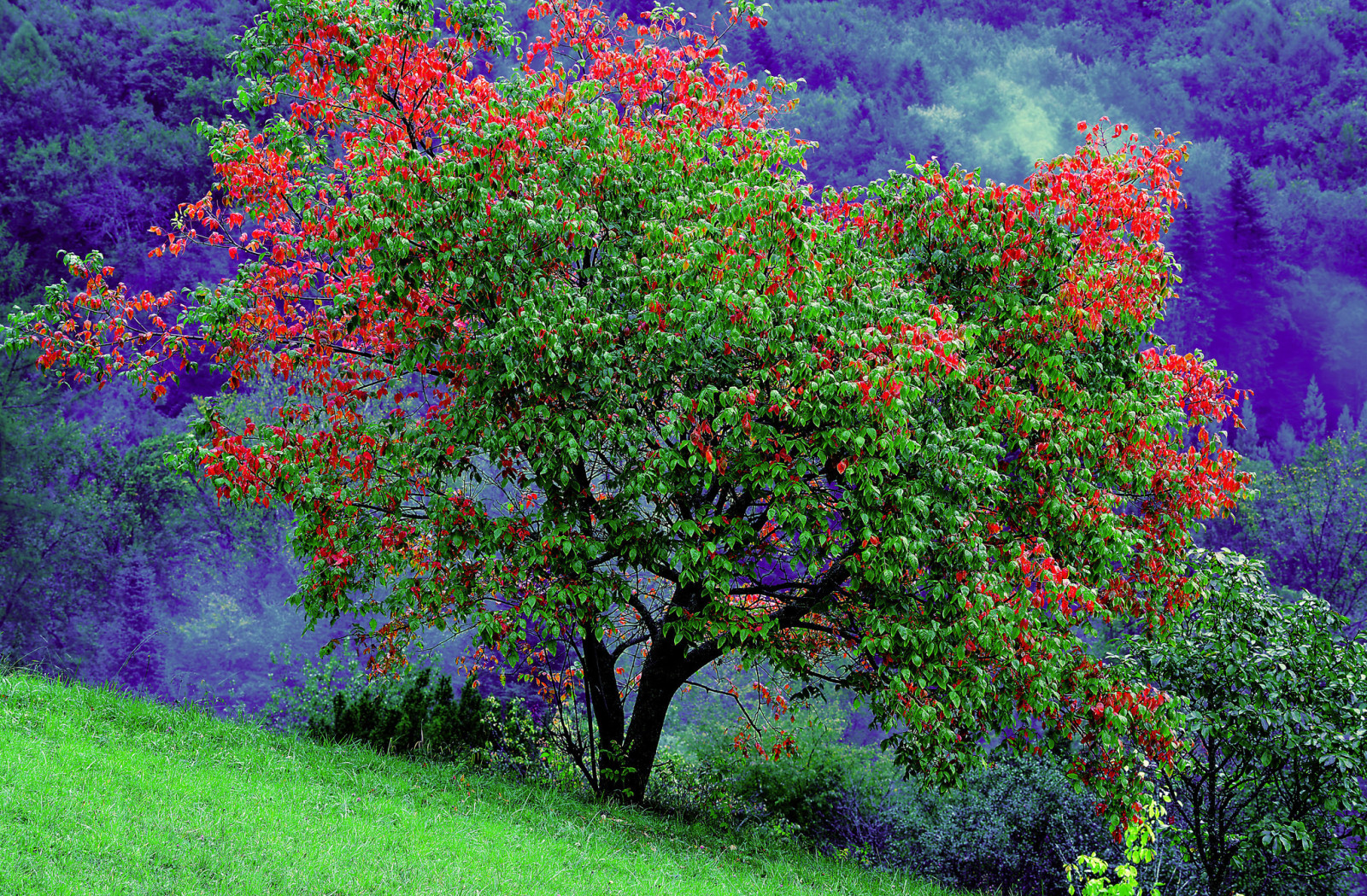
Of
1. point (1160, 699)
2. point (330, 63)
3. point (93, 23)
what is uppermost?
point (93, 23)

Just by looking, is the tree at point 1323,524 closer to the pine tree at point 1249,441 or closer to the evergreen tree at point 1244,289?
the pine tree at point 1249,441

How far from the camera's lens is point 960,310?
1073 centimetres

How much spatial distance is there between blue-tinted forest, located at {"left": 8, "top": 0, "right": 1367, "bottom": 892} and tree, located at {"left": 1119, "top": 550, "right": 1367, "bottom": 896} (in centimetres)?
340

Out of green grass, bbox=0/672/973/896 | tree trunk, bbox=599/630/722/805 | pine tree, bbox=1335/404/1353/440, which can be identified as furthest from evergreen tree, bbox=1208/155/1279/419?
green grass, bbox=0/672/973/896

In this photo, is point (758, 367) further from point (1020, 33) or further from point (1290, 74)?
point (1020, 33)

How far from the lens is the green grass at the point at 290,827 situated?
Answer: 6262 mm

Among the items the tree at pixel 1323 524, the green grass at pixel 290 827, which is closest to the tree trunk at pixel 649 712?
the green grass at pixel 290 827

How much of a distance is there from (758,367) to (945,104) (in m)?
51.9

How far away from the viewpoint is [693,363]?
9195 millimetres

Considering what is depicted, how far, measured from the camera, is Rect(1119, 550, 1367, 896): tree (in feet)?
31.9

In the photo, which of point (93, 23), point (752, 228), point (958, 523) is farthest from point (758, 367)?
point (93, 23)

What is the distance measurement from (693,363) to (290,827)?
5245 millimetres

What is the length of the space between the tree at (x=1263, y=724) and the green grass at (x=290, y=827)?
3.60 metres

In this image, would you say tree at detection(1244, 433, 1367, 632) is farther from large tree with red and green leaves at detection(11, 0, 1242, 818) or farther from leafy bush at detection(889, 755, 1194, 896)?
large tree with red and green leaves at detection(11, 0, 1242, 818)
